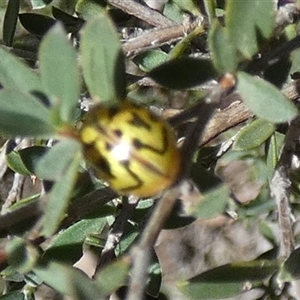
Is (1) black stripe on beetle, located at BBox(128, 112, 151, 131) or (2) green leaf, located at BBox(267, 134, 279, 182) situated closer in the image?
(1) black stripe on beetle, located at BBox(128, 112, 151, 131)

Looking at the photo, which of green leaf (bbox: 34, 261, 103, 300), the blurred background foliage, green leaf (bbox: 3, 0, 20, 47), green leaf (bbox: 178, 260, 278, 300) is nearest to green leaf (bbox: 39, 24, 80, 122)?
the blurred background foliage

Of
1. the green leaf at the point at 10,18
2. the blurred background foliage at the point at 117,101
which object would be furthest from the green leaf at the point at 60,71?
the green leaf at the point at 10,18

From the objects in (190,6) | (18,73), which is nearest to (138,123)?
(18,73)

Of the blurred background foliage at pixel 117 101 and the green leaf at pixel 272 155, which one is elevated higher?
the blurred background foliage at pixel 117 101

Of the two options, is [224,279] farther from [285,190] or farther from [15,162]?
[15,162]

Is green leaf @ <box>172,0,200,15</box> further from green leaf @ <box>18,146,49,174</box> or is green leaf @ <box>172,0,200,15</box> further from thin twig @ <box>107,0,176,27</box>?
green leaf @ <box>18,146,49,174</box>

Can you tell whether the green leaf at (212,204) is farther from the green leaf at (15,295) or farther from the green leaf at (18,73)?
the green leaf at (15,295)

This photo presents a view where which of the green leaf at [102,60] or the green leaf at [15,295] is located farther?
the green leaf at [15,295]
